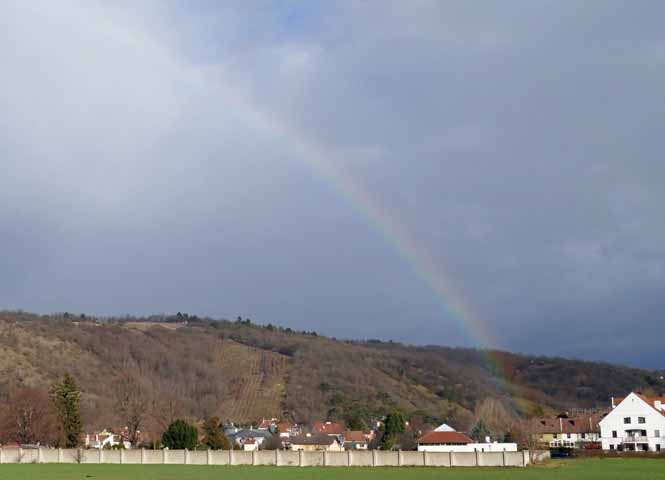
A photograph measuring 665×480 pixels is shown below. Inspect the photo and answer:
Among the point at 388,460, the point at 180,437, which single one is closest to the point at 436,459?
the point at 388,460

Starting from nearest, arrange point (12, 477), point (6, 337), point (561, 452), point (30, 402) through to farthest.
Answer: point (12, 477), point (561, 452), point (30, 402), point (6, 337)

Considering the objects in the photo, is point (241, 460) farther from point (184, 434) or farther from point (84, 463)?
point (184, 434)

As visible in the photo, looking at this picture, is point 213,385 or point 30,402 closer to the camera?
point 30,402

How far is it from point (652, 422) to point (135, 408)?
Answer: 6238 cm

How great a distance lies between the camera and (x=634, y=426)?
10194 centimetres

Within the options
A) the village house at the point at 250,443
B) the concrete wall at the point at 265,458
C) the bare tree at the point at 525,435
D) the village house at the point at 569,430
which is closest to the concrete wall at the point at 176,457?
the concrete wall at the point at 265,458

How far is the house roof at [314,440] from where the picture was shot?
12100cm

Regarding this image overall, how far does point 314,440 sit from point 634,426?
43.9 meters

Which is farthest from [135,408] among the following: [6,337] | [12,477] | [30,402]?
[6,337]

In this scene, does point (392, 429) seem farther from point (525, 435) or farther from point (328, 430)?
point (525, 435)

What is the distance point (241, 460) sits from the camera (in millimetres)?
70000

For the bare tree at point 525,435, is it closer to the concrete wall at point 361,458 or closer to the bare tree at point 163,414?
the concrete wall at point 361,458

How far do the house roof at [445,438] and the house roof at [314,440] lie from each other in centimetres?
2406

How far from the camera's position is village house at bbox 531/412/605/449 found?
114938mm
